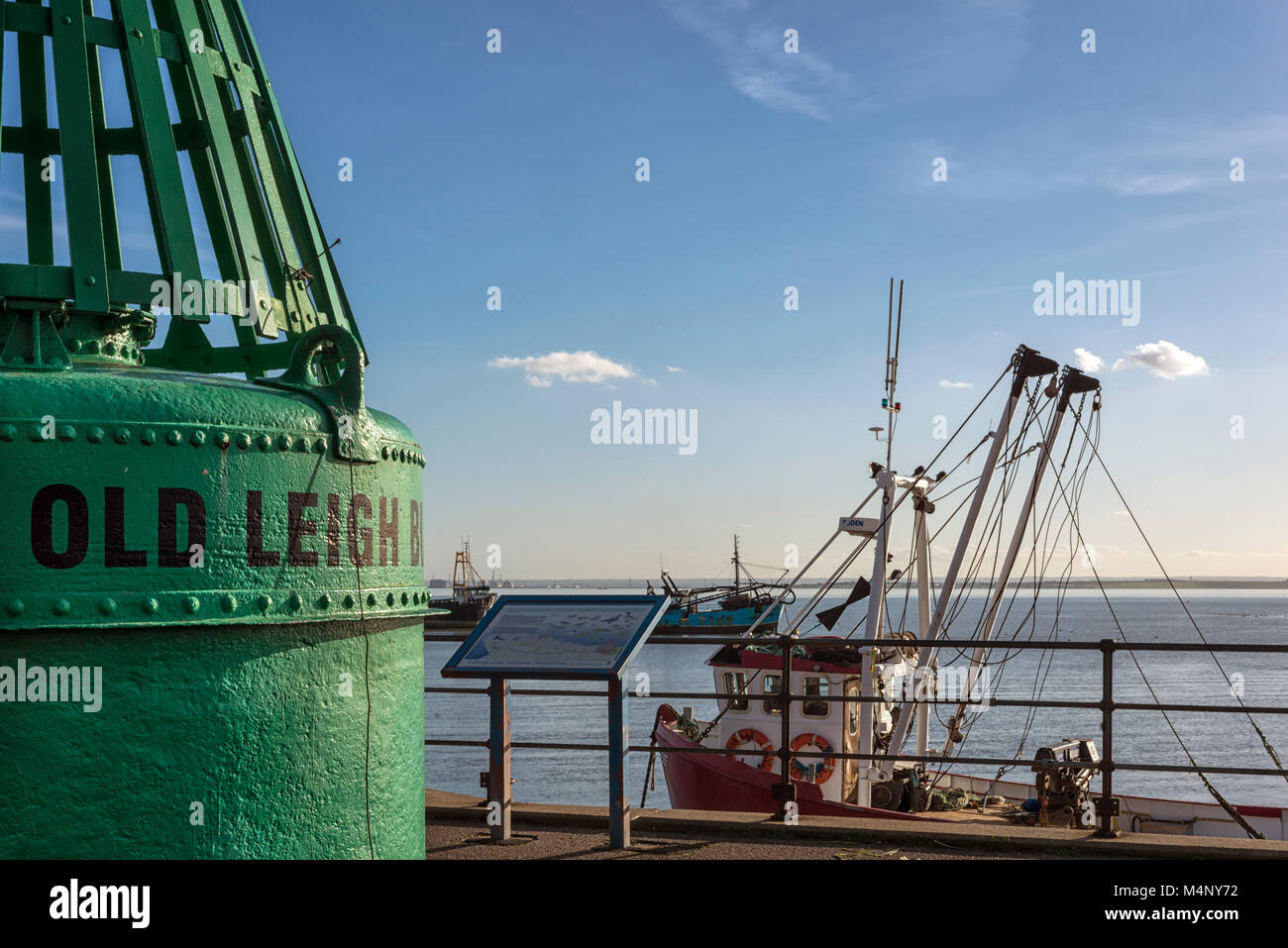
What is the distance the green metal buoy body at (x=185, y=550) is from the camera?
10.9 ft

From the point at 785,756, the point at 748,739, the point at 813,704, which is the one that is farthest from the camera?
the point at 748,739

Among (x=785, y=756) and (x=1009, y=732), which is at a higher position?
(x=785, y=756)

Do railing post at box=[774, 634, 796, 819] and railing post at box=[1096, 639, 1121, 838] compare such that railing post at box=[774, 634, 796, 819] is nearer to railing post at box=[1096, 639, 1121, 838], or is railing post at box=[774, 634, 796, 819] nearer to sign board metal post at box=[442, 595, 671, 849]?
sign board metal post at box=[442, 595, 671, 849]

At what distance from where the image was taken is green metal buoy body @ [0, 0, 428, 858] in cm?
332

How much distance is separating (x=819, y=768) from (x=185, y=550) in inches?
663

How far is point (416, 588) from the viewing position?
4.13m

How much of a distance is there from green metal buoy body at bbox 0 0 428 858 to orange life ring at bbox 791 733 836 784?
14225 mm

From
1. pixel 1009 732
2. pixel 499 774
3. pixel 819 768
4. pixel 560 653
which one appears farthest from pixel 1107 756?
pixel 1009 732

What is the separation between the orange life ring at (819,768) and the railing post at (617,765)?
38.1 ft

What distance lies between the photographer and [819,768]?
19.0 metres

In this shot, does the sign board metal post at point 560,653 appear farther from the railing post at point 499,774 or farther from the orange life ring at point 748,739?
the orange life ring at point 748,739

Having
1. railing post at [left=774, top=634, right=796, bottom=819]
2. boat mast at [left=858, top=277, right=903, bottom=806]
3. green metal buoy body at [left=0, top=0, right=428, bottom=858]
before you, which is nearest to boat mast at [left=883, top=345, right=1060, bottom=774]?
boat mast at [left=858, top=277, right=903, bottom=806]

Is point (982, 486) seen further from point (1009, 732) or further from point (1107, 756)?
point (1009, 732)
